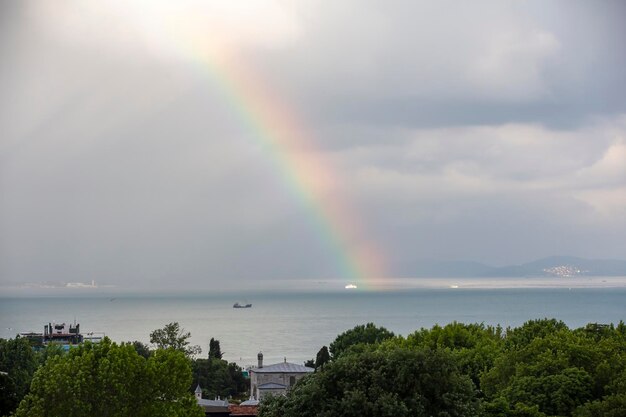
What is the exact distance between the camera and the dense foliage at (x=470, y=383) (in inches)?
1233

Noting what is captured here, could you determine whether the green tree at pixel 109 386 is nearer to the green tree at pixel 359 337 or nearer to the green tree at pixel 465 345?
the green tree at pixel 465 345

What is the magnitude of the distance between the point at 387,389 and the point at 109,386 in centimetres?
1153

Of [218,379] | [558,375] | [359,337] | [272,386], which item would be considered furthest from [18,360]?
[558,375]

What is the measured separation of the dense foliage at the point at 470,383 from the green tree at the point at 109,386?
4.34 m

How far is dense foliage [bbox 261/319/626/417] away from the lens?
31.3 m

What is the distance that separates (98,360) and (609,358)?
78.6 feet

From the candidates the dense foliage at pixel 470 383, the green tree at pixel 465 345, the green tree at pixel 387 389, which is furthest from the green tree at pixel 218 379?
the green tree at pixel 387 389

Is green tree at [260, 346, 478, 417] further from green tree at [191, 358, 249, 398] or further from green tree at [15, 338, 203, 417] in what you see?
green tree at [191, 358, 249, 398]

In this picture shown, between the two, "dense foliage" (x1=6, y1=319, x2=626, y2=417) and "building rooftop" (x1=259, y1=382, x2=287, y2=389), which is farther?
"building rooftop" (x1=259, y1=382, x2=287, y2=389)

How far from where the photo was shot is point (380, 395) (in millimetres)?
30953

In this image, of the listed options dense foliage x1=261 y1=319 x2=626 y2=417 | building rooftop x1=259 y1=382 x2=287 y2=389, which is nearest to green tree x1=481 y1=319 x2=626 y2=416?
dense foliage x1=261 y1=319 x2=626 y2=417

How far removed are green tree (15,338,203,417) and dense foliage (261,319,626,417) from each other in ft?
14.2

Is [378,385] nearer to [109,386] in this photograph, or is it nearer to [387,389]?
[387,389]

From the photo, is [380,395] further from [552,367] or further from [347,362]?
[552,367]
